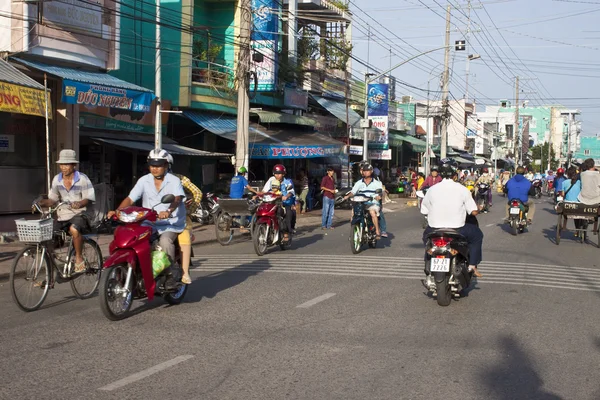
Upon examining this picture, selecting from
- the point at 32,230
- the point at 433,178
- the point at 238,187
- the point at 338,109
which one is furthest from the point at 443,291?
the point at 338,109

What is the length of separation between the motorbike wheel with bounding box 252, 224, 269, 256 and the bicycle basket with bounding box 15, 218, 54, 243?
6276 mm

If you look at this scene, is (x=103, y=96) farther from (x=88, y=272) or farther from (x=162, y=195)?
(x=162, y=195)

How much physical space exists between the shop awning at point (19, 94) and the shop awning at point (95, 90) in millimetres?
1025

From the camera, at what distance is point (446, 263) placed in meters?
8.82

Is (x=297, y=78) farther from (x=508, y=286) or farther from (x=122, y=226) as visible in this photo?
(x=122, y=226)

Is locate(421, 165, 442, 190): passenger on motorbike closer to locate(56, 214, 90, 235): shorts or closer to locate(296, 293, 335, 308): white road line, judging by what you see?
locate(296, 293, 335, 308): white road line

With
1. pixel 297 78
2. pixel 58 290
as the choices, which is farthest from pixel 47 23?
pixel 297 78

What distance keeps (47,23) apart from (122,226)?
10.8 m

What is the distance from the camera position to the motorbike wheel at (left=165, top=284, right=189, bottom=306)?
8.72 metres

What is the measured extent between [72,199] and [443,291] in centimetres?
486

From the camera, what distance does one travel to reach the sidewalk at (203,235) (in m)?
12.9

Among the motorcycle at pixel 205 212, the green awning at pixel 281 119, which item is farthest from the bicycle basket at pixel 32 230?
the green awning at pixel 281 119

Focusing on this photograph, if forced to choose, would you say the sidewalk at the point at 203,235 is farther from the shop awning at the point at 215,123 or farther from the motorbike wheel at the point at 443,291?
the motorbike wheel at the point at 443,291

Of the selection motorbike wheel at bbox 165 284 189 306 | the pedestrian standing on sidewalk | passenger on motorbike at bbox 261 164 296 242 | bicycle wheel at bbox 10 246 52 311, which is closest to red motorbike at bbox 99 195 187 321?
motorbike wheel at bbox 165 284 189 306
